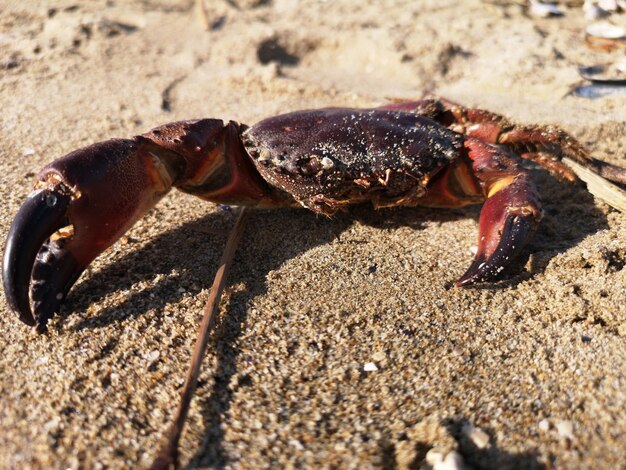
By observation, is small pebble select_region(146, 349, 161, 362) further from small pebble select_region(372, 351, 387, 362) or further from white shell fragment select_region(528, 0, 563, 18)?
white shell fragment select_region(528, 0, 563, 18)

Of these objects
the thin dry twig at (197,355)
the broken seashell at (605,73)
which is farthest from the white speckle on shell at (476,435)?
the broken seashell at (605,73)

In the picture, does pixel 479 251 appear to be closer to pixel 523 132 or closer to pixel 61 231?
pixel 523 132

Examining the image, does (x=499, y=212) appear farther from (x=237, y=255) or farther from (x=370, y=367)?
(x=237, y=255)

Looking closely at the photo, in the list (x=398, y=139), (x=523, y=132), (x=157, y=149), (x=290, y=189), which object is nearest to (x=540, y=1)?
(x=523, y=132)

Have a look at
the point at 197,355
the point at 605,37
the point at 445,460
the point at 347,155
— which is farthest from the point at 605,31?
the point at 197,355

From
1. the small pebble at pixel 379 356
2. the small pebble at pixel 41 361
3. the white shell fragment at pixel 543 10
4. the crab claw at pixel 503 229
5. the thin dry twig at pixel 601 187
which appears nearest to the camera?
the small pebble at pixel 41 361

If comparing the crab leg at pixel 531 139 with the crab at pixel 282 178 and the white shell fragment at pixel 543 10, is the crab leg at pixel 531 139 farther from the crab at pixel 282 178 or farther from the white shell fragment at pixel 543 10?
the white shell fragment at pixel 543 10
